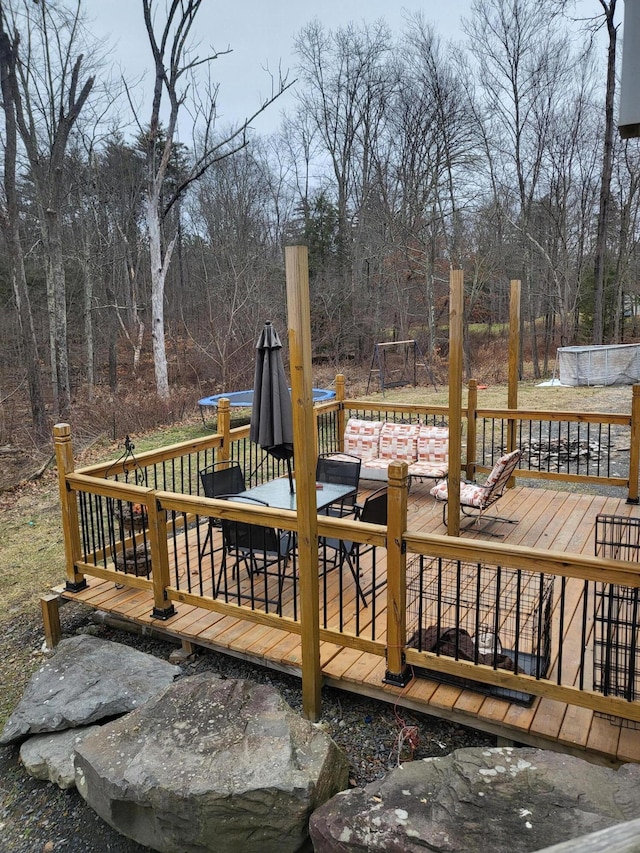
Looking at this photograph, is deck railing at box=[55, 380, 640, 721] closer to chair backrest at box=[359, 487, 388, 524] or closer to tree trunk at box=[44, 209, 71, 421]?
chair backrest at box=[359, 487, 388, 524]

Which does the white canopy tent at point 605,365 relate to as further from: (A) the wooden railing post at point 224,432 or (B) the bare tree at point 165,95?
(A) the wooden railing post at point 224,432

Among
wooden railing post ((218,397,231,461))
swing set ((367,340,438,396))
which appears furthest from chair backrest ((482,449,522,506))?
swing set ((367,340,438,396))

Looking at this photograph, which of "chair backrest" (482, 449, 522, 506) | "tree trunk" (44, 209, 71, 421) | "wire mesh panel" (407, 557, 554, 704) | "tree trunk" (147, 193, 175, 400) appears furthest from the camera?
"tree trunk" (147, 193, 175, 400)

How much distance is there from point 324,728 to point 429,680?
58 cm

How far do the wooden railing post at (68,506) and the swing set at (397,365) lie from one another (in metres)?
10.4

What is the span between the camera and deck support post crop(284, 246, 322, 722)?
252cm

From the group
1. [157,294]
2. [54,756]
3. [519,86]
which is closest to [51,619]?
[54,756]

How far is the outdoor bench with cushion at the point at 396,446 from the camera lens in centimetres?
623

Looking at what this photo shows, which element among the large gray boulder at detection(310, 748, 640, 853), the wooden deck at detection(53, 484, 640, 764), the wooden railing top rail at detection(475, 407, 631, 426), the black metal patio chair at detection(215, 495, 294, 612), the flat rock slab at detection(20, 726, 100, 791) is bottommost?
the flat rock slab at detection(20, 726, 100, 791)

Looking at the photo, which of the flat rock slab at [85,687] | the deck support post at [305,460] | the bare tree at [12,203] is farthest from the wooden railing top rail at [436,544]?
the bare tree at [12,203]

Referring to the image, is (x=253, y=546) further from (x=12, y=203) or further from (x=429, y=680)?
(x=12, y=203)

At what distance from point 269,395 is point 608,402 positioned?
404 inches

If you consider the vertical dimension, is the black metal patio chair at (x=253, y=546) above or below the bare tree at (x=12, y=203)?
below

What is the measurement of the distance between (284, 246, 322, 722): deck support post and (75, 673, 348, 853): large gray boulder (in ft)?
1.00
